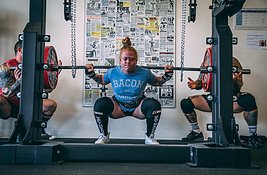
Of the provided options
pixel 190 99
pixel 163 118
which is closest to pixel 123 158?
pixel 190 99

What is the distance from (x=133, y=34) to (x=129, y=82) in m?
1.03

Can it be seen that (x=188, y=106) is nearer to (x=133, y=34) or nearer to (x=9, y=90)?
(x=133, y=34)

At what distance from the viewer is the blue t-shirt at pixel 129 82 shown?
292 centimetres

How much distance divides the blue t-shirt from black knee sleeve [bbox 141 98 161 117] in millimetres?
159

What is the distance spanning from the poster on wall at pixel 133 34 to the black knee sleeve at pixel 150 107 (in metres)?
0.95

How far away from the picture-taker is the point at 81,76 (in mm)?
3797

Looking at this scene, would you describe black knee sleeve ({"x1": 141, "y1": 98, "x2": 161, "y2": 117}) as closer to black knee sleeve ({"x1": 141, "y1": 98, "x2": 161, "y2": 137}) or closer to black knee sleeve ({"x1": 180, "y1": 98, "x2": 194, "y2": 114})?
black knee sleeve ({"x1": 141, "y1": 98, "x2": 161, "y2": 137})

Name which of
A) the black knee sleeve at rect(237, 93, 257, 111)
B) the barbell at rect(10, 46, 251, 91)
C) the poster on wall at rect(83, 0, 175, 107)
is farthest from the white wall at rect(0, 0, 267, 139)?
the barbell at rect(10, 46, 251, 91)

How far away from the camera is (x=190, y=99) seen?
3416 mm

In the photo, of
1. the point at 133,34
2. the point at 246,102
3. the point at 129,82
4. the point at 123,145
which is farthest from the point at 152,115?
the point at 133,34

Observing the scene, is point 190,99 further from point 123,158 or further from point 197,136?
point 123,158

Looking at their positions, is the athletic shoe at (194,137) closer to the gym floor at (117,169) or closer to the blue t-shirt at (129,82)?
the blue t-shirt at (129,82)

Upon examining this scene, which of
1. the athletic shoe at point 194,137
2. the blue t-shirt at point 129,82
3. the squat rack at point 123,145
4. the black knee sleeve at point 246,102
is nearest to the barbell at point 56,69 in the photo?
the squat rack at point 123,145

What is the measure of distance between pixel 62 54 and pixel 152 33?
3.30ft
